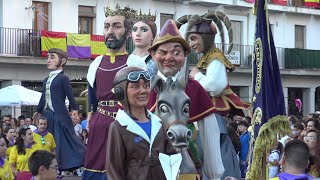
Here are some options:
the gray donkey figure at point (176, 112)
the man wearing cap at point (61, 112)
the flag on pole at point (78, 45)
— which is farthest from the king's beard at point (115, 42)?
the flag on pole at point (78, 45)

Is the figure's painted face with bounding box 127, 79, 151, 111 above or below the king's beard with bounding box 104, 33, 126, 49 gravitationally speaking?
A: below

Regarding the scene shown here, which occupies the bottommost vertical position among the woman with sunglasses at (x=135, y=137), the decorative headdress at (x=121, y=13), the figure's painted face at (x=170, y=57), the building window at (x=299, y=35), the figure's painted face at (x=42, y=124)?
the figure's painted face at (x=42, y=124)

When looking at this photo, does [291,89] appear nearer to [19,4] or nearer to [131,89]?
[19,4]

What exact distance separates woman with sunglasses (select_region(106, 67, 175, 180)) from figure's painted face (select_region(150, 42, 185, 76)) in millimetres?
461

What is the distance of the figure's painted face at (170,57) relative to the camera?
625cm

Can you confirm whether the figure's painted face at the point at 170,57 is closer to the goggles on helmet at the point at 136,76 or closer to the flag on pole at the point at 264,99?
the goggles on helmet at the point at 136,76

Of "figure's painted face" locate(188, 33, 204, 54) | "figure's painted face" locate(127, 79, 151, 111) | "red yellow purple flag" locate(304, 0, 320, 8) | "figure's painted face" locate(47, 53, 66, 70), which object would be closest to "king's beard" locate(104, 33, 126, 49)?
"figure's painted face" locate(188, 33, 204, 54)

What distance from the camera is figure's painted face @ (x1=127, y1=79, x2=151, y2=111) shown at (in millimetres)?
5732

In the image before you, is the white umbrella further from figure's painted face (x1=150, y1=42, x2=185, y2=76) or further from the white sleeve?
figure's painted face (x1=150, y1=42, x2=185, y2=76)

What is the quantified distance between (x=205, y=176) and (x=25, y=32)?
2206cm

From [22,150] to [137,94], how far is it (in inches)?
244

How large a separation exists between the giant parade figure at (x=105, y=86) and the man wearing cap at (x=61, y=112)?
2.75 metres

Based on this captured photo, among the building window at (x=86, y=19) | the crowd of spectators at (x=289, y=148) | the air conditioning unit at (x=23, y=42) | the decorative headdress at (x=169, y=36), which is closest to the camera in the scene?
the decorative headdress at (x=169, y=36)

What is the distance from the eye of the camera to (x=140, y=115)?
5.79m
